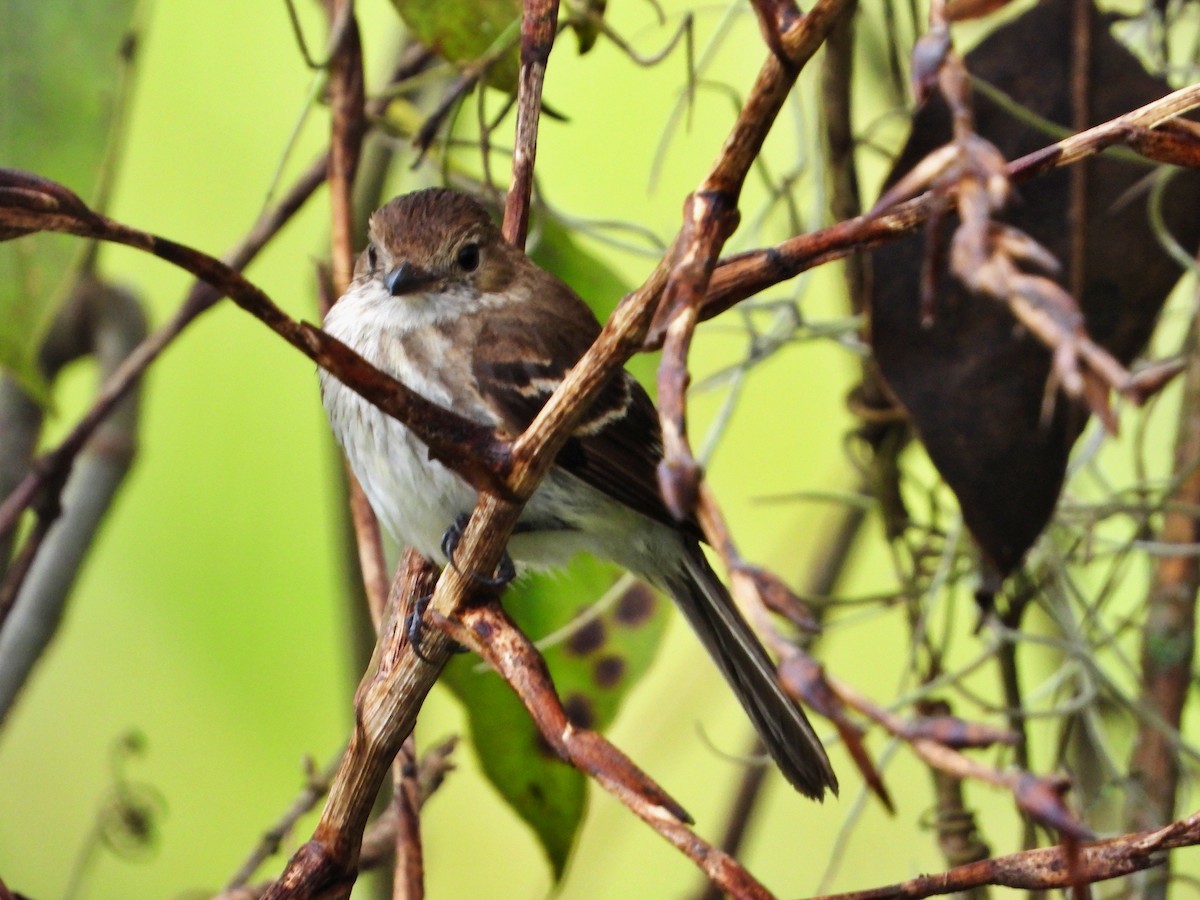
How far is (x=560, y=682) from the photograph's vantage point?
7.41ft

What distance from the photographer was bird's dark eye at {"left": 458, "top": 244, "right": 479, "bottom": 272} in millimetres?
2209

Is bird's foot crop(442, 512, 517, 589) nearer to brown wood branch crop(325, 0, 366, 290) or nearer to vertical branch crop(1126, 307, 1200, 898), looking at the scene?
brown wood branch crop(325, 0, 366, 290)

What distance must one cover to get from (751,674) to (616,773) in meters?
1.40

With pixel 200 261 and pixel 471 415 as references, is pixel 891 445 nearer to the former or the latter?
pixel 471 415

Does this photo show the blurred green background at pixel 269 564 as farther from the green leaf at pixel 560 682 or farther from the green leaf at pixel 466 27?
the green leaf at pixel 466 27

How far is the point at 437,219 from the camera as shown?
2.17 meters

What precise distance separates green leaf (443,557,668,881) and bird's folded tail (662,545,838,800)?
7 centimetres

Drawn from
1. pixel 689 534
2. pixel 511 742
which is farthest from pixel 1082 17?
pixel 511 742

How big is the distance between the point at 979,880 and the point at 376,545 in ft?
3.29

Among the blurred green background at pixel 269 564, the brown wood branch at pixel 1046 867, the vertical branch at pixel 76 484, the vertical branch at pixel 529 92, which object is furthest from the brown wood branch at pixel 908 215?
the blurred green background at pixel 269 564

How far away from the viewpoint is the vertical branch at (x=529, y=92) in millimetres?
1433

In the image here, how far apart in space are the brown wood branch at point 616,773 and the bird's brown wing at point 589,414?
0.91 metres

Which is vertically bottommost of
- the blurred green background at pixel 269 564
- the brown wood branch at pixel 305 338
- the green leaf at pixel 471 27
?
the blurred green background at pixel 269 564

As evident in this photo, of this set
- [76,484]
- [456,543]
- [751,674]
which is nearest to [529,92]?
[456,543]
